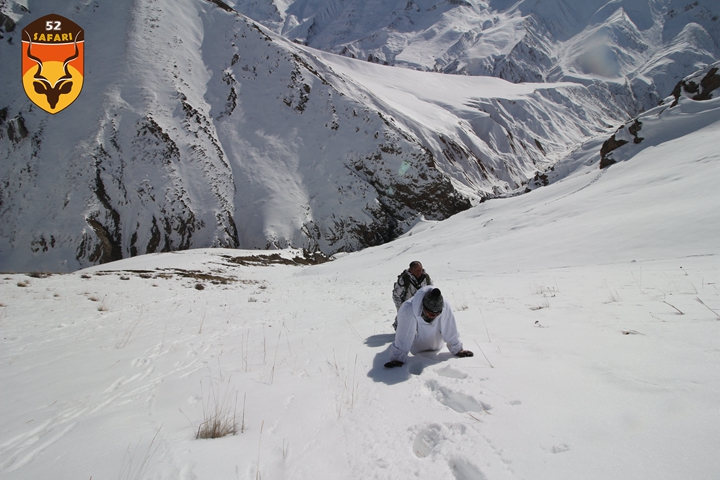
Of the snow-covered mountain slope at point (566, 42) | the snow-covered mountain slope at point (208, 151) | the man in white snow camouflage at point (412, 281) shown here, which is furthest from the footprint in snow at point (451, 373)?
the snow-covered mountain slope at point (566, 42)

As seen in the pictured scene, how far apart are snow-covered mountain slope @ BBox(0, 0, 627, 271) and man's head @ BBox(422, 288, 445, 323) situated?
43.3 m

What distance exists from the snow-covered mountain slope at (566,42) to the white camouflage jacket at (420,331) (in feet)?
510

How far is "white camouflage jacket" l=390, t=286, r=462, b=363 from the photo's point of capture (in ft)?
10.9

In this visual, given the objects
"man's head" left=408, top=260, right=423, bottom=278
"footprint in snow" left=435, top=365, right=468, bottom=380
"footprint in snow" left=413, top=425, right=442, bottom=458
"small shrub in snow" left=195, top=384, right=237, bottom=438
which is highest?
"man's head" left=408, top=260, right=423, bottom=278

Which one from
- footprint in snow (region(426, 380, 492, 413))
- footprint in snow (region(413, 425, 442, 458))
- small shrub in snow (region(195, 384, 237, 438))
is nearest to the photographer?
footprint in snow (region(413, 425, 442, 458))

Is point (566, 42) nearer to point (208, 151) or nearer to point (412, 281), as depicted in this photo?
point (208, 151)

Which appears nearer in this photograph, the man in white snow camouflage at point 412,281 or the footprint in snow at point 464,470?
the footprint in snow at point 464,470

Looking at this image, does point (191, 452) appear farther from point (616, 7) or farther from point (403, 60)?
point (616, 7)

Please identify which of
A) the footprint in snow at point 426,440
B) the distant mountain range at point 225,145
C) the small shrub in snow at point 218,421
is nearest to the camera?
the footprint in snow at point 426,440

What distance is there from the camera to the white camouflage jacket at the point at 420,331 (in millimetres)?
3330

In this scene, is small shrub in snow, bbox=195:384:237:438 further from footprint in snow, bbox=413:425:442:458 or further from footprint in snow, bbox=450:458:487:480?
footprint in snow, bbox=450:458:487:480

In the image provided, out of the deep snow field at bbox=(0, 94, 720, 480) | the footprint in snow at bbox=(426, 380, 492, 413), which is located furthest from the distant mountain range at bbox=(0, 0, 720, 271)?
the footprint in snow at bbox=(426, 380, 492, 413)

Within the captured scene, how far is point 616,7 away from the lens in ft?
510

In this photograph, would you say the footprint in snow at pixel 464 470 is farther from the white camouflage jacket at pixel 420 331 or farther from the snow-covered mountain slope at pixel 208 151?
the snow-covered mountain slope at pixel 208 151
